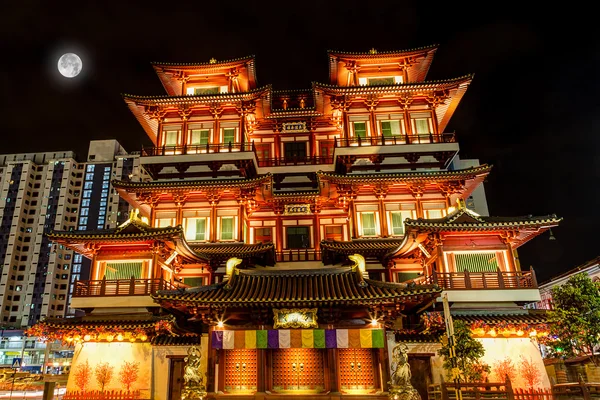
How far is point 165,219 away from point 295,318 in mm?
17522

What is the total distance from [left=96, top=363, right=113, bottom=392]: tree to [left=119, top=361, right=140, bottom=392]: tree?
639 mm

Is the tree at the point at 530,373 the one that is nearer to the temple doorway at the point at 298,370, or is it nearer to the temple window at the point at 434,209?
the temple doorway at the point at 298,370

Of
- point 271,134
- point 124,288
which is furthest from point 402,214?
point 124,288

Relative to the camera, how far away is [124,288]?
25500mm

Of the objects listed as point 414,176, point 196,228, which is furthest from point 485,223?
point 196,228

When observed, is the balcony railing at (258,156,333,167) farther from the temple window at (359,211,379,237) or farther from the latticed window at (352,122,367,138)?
the temple window at (359,211,379,237)

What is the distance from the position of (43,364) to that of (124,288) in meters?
75.6

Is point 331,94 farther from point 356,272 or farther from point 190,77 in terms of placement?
point 356,272

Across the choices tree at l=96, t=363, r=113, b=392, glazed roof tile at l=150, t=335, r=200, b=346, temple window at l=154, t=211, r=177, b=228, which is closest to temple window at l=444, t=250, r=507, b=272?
glazed roof tile at l=150, t=335, r=200, b=346

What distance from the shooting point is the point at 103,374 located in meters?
23.8

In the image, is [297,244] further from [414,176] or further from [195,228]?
[414,176]

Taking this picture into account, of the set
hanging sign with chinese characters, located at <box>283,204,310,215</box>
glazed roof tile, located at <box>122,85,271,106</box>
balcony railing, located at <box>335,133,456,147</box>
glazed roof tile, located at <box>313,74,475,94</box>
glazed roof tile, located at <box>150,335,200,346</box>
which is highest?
glazed roof tile, located at <box>122,85,271,106</box>

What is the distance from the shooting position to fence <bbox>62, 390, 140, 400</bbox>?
21.6m

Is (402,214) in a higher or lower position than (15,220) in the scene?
lower
